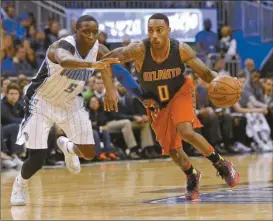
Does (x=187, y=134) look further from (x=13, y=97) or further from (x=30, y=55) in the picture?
(x=30, y=55)

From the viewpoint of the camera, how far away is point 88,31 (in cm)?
816

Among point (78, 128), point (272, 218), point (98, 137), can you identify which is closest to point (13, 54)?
point (98, 137)

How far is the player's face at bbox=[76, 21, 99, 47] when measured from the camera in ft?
26.7

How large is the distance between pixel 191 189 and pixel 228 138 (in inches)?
359

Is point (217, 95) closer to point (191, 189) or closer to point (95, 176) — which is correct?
point (191, 189)

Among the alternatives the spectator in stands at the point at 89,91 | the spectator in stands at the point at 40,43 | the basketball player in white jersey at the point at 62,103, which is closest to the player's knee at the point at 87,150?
the basketball player in white jersey at the point at 62,103

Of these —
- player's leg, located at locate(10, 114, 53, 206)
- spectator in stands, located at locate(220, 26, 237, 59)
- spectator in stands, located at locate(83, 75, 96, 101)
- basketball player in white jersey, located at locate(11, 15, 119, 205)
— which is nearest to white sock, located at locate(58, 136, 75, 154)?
basketball player in white jersey, located at locate(11, 15, 119, 205)

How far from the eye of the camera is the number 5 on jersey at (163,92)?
8641 mm

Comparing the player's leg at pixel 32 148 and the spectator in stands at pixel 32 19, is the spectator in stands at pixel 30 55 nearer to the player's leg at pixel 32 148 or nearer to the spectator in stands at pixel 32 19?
the spectator in stands at pixel 32 19

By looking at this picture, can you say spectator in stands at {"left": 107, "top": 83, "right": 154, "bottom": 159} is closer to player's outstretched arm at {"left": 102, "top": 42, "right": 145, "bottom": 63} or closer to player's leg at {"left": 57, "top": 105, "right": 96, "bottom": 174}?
player's leg at {"left": 57, "top": 105, "right": 96, "bottom": 174}

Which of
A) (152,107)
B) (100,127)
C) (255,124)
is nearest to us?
(152,107)

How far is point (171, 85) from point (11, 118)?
6224 millimetres

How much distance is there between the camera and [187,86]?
8.70 meters

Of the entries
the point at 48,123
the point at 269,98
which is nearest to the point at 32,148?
the point at 48,123
